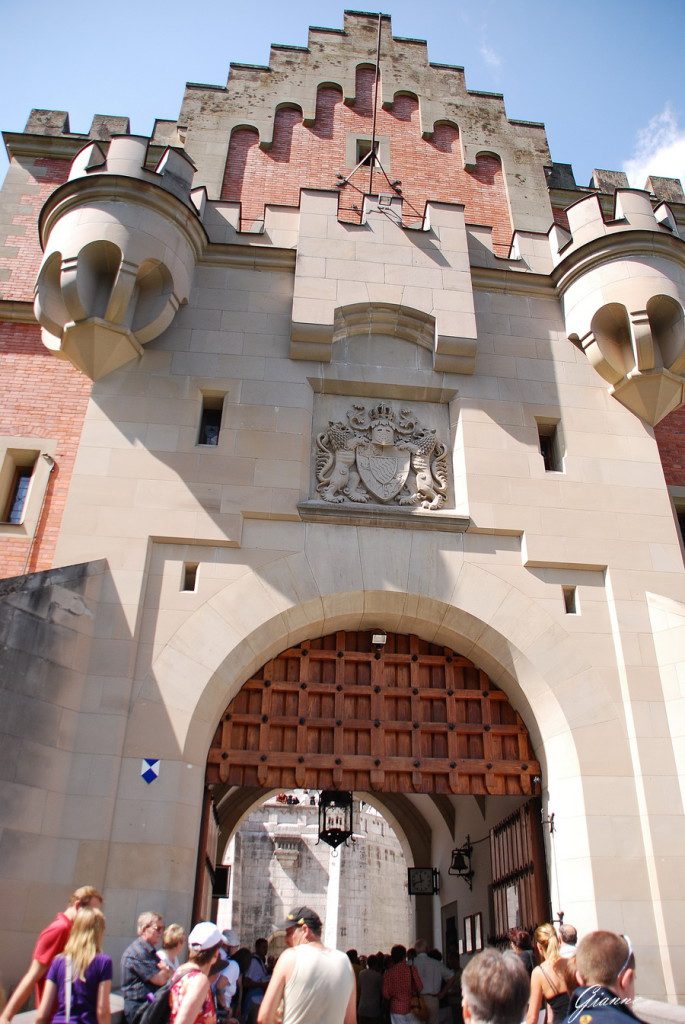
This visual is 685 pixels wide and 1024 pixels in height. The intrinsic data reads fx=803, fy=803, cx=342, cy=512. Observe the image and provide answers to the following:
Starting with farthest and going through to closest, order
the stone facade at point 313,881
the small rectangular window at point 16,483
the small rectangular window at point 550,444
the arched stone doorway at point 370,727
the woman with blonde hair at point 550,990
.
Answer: the stone facade at point 313,881, the small rectangular window at point 550,444, the small rectangular window at point 16,483, the arched stone doorway at point 370,727, the woman with blonde hair at point 550,990

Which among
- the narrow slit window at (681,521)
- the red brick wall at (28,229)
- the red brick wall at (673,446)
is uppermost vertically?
the red brick wall at (28,229)

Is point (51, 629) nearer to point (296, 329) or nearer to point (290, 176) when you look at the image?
point (296, 329)

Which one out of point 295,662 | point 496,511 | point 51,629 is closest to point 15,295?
point 51,629

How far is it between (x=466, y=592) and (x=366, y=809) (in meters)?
23.3

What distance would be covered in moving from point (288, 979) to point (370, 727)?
5.46 m

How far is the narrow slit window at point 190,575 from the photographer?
31.1ft

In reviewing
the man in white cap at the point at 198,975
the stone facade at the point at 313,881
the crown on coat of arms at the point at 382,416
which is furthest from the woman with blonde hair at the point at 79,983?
the stone facade at the point at 313,881

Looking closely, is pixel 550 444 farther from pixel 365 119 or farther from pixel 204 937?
pixel 204 937

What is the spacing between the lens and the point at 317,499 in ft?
Answer: 33.0

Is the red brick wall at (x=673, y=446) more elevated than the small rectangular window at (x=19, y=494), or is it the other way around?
the red brick wall at (x=673, y=446)

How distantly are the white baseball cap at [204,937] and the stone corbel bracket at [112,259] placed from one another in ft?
24.7

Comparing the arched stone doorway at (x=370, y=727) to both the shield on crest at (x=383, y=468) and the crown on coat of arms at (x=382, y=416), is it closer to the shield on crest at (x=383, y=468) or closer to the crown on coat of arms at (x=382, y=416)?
the shield on crest at (x=383, y=468)

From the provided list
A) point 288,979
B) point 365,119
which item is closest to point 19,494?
point 288,979

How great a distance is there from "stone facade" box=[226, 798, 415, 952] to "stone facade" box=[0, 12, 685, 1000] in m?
15.3
